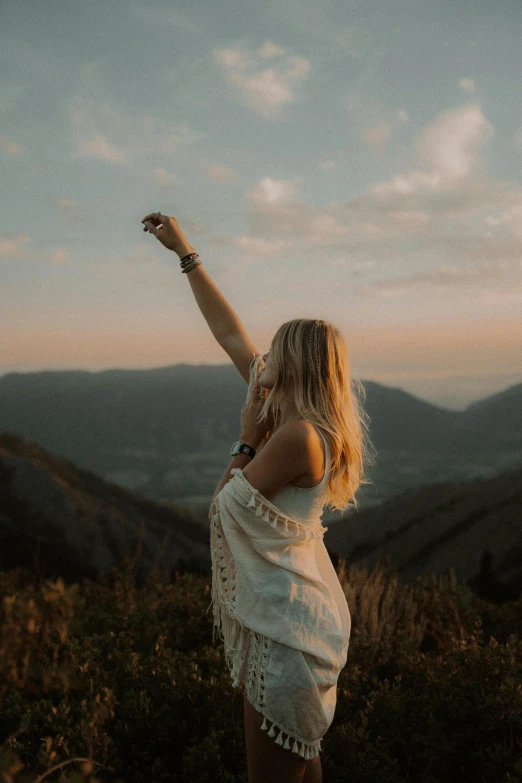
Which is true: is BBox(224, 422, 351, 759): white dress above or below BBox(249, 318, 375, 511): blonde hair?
below

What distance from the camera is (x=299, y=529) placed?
2.16m

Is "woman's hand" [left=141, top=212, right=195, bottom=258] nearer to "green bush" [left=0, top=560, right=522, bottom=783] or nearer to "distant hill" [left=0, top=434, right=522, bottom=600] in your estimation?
"green bush" [left=0, top=560, right=522, bottom=783]

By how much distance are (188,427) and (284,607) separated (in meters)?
31.6

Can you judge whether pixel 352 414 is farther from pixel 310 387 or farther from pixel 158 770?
pixel 158 770

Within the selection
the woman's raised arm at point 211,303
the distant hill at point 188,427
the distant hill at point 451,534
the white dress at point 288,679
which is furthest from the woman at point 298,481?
the distant hill at point 188,427

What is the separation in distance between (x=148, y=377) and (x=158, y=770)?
128 feet

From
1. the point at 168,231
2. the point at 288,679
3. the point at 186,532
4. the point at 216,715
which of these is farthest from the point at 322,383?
the point at 186,532

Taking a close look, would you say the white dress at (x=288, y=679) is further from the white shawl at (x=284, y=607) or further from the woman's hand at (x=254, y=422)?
the woman's hand at (x=254, y=422)

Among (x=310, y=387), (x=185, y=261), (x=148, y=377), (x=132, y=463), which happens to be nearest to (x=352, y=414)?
(x=310, y=387)

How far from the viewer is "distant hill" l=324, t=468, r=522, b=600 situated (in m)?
7.38

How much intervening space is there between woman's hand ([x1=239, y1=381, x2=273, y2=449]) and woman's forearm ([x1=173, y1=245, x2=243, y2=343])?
1.37 feet

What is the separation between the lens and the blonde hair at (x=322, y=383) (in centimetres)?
214

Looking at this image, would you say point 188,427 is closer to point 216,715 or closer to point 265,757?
point 216,715

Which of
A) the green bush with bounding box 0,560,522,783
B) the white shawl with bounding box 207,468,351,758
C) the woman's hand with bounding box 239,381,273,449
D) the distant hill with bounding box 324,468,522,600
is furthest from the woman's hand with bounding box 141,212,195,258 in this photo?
the distant hill with bounding box 324,468,522,600
